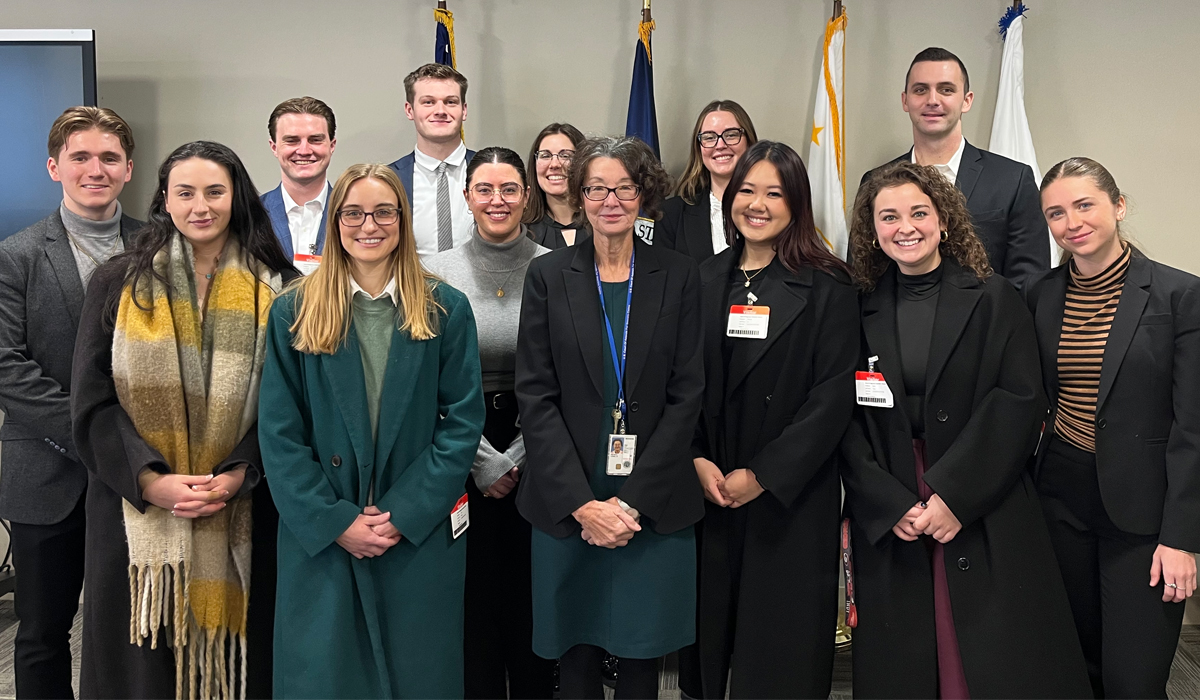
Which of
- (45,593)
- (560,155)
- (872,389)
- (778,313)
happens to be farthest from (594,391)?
(45,593)

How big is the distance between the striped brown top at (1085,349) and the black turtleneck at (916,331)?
1.39 feet

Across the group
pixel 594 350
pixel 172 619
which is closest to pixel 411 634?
pixel 172 619

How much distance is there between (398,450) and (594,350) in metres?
0.60

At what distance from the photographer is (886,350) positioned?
7.86 feet

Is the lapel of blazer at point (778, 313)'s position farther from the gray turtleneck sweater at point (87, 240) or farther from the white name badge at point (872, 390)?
the gray turtleneck sweater at point (87, 240)

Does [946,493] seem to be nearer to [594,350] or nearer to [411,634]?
[594,350]

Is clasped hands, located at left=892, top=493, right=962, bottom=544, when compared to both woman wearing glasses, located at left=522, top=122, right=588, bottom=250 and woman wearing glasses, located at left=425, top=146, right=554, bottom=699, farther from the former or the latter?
woman wearing glasses, located at left=522, top=122, right=588, bottom=250

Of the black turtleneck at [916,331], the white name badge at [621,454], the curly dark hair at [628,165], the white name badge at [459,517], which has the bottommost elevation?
the white name badge at [459,517]

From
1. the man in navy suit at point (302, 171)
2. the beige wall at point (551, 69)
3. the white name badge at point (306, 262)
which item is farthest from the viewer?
the beige wall at point (551, 69)

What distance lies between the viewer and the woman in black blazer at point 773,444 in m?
2.39

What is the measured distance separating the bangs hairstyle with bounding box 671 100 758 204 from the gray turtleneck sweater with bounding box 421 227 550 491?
1.09 metres

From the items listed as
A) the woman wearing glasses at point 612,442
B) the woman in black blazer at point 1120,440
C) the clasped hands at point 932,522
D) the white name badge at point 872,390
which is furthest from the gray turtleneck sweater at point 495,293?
the woman in black blazer at point 1120,440

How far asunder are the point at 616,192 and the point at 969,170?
1.82 meters

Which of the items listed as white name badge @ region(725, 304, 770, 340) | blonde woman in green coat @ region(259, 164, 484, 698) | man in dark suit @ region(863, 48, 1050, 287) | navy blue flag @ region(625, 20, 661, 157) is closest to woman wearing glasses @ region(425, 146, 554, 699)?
blonde woman in green coat @ region(259, 164, 484, 698)
